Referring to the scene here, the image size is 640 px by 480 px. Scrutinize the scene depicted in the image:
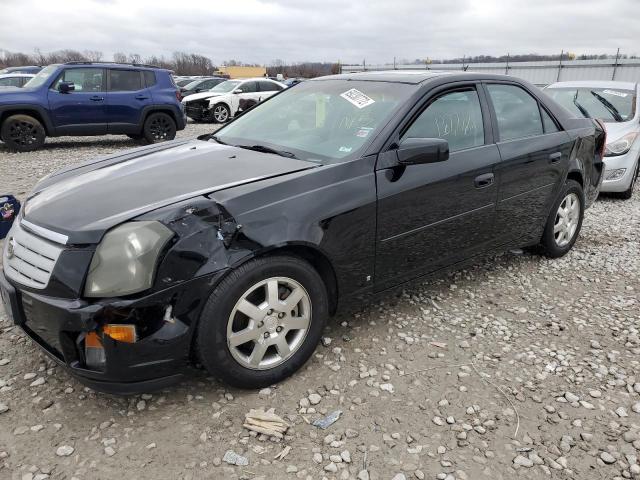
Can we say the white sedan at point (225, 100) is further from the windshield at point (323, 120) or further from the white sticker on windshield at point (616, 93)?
the windshield at point (323, 120)

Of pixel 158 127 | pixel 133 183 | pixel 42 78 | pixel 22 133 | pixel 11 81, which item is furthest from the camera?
pixel 11 81

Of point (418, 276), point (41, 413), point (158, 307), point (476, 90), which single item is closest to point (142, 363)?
point (158, 307)

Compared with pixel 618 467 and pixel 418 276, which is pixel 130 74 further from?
pixel 618 467

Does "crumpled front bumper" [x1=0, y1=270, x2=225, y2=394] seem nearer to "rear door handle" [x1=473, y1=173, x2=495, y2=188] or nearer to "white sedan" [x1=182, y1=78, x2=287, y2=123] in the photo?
"rear door handle" [x1=473, y1=173, x2=495, y2=188]

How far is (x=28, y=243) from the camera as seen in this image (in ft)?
7.61

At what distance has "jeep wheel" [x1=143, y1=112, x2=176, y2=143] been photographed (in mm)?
10922

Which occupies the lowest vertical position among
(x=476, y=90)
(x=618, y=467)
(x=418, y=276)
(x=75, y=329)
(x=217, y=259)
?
(x=618, y=467)

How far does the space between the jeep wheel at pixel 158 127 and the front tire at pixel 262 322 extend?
940 centimetres

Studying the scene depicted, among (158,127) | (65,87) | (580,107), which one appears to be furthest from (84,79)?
(580,107)

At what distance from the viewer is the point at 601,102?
7.33 metres

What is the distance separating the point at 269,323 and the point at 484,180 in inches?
72.1

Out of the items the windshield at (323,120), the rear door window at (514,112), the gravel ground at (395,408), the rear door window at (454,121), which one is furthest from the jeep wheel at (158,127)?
the rear door window at (454,121)

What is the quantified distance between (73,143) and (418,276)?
10.5 meters

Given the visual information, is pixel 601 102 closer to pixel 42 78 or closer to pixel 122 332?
pixel 122 332
